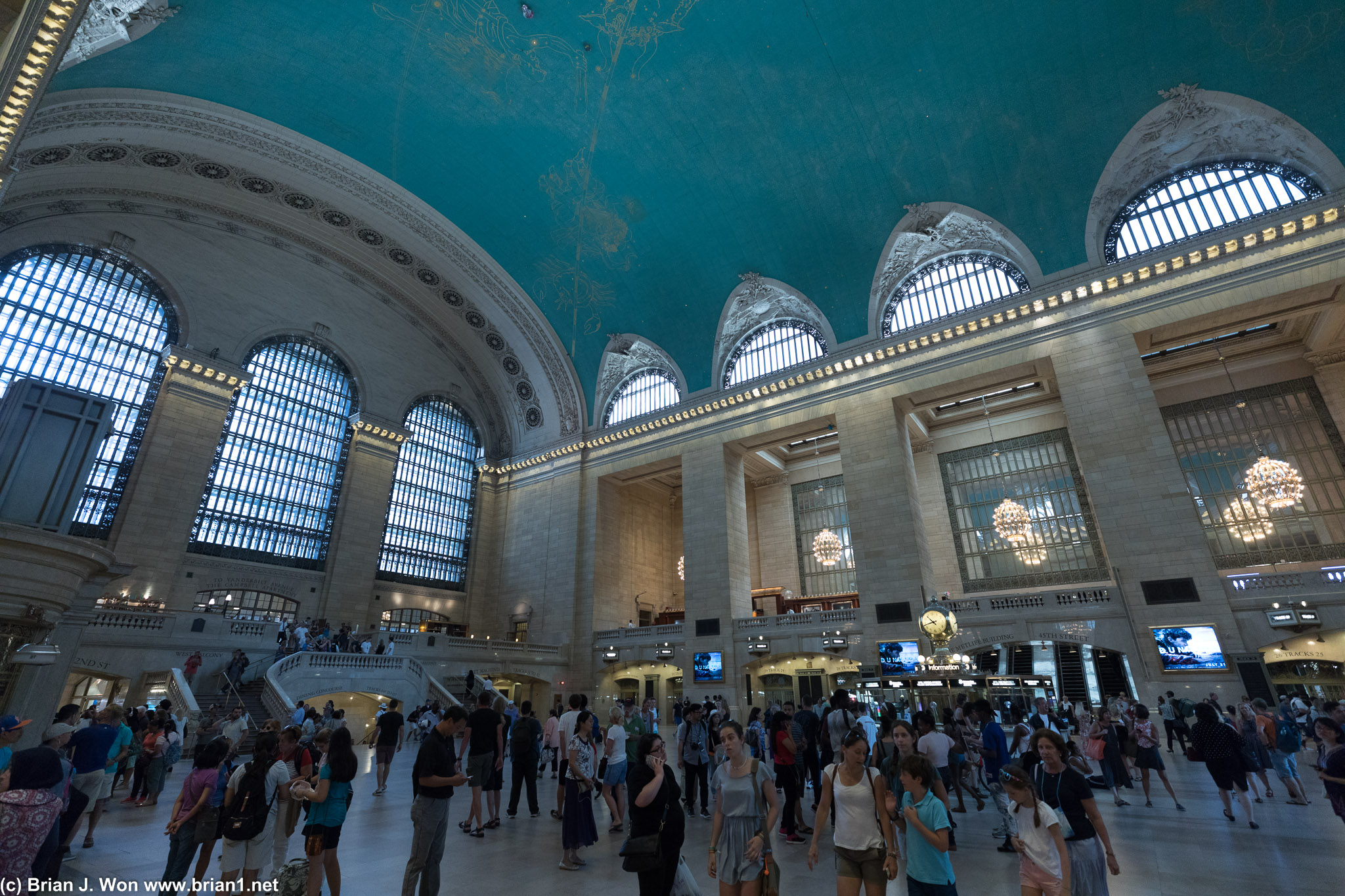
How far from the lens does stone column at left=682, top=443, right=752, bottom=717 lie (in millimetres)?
18500

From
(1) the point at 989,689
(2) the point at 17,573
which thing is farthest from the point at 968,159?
(2) the point at 17,573

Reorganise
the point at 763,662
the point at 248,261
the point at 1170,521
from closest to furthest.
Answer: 1. the point at 1170,521
2. the point at 763,662
3. the point at 248,261

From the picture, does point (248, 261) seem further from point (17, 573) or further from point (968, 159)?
point (968, 159)

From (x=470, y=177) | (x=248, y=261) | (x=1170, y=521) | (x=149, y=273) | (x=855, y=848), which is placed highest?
(x=470, y=177)

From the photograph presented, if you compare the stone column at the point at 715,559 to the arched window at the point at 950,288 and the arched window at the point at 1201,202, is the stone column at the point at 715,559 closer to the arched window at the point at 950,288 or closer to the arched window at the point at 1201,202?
the arched window at the point at 950,288

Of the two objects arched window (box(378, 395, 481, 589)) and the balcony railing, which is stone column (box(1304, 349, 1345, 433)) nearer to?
the balcony railing

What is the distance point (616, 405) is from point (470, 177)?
9.99 metres

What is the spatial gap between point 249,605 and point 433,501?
7528mm

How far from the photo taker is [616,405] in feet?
82.9

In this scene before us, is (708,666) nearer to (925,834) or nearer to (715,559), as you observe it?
(715,559)

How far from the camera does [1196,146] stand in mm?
15406

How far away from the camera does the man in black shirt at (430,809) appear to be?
3662 millimetres

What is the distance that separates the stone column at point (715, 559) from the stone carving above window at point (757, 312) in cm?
345

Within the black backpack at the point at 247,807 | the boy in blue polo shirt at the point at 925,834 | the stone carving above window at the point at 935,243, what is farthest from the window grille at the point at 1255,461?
the black backpack at the point at 247,807
